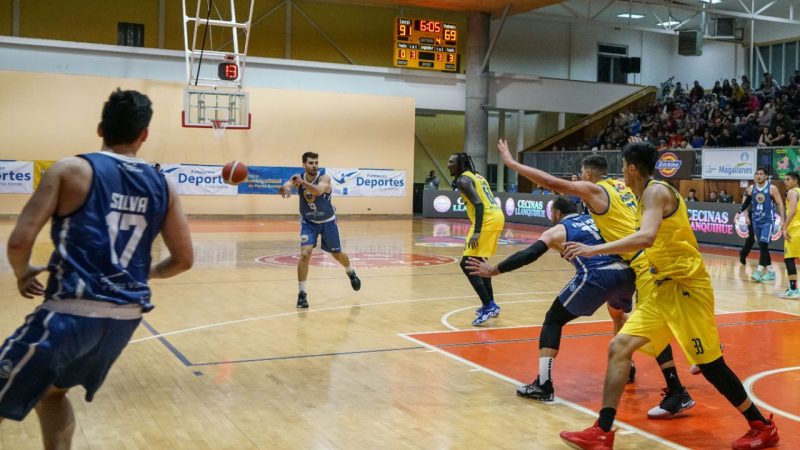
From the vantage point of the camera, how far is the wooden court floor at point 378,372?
5.23 m

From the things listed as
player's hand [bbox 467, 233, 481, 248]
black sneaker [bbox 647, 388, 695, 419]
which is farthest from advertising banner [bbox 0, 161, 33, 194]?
black sneaker [bbox 647, 388, 695, 419]

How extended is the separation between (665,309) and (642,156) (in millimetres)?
961

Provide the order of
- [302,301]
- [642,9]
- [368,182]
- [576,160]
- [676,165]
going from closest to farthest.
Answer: [302,301] → [676,165] → [576,160] → [368,182] → [642,9]

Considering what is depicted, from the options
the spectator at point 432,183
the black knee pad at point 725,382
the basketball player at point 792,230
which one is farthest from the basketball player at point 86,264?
the spectator at point 432,183

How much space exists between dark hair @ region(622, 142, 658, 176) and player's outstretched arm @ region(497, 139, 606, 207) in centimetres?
41

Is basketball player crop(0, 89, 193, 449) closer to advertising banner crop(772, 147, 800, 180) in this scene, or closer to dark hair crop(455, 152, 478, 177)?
dark hair crop(455, 152, 478, 177)

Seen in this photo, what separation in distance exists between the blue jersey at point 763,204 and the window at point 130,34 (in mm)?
21912

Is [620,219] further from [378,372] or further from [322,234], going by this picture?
[322,234]

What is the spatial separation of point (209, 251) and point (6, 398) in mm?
13983

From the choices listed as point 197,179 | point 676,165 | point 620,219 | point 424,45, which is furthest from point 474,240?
point 424,45

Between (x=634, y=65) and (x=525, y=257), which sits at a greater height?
(x=634, y=65)

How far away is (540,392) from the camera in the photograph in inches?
239

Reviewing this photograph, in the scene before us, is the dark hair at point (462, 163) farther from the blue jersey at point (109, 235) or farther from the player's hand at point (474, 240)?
the blue jersey at point (109, 235)

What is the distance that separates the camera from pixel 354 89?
29.2 metres
